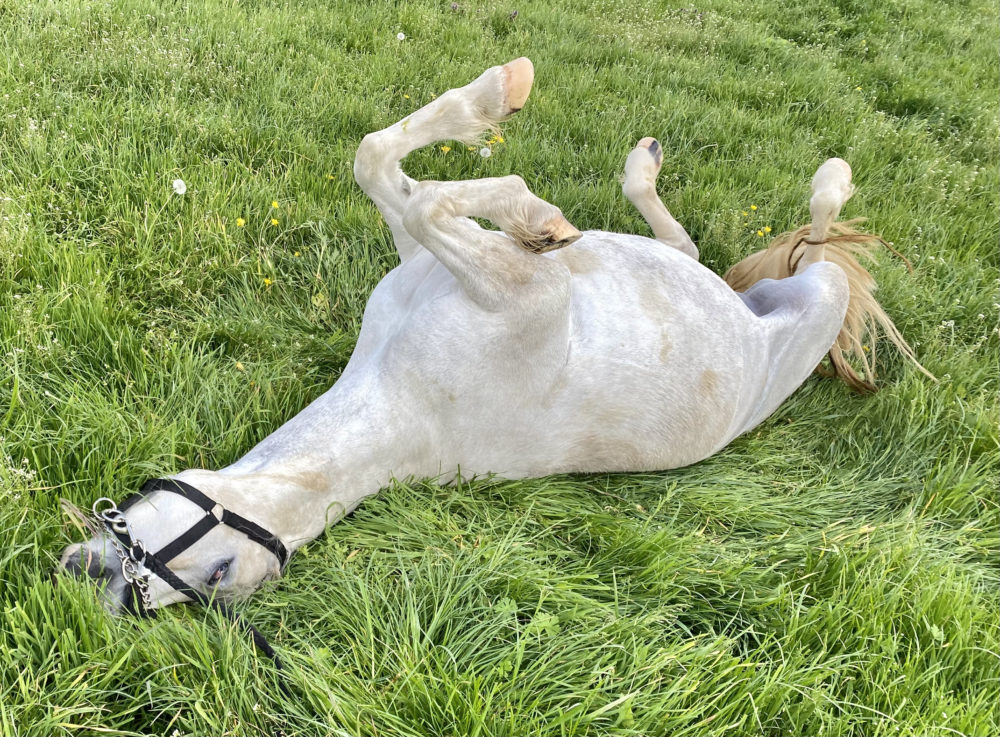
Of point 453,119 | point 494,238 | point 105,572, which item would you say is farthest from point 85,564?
point 453,119

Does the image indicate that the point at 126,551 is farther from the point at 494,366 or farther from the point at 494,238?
the point at 494,238

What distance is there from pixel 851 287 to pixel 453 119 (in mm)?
2015

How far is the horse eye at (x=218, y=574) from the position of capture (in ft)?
5.83

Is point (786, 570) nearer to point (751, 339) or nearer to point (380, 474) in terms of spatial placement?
point (751, 339)

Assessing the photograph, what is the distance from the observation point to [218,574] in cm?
178

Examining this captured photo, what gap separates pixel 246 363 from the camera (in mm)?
2799

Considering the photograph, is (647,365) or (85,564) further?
(647,365)

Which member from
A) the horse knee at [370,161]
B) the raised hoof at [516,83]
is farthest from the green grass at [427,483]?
the raised hoof at [516,83]

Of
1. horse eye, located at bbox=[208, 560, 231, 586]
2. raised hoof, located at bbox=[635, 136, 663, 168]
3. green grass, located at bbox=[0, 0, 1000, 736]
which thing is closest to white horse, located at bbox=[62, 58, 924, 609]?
horse eye, located at bbox=[208, 560, 231, 586]

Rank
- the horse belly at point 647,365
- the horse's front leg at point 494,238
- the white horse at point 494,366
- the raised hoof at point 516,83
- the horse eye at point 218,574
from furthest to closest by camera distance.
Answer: the raised hoof at point 516,83
the horse belly at point 647,365
the horse's front leg at point 494,238
the white horse at point 494,366
the horse eye at point 218,574

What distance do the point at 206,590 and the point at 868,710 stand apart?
73.7 inches

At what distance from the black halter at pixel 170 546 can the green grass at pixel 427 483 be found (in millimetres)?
61

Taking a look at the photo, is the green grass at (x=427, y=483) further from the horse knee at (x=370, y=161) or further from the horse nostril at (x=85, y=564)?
the horse knee at (x=370, y=161)

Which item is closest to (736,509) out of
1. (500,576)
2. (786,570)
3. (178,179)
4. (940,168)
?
(786,570)
